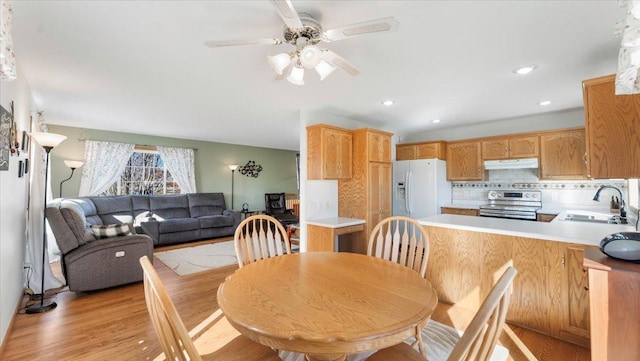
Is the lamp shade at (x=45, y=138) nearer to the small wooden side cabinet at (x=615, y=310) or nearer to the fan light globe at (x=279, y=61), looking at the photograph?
the fan light globe at (x=279, y=61)

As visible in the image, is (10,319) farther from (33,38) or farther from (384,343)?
(384,343)

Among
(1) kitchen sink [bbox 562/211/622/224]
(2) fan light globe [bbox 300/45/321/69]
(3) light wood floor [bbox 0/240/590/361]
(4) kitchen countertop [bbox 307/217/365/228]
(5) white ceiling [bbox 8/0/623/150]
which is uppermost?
(5) white ceiling [bbox 8/0/623/150]

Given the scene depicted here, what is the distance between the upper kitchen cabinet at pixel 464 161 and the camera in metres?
4.59

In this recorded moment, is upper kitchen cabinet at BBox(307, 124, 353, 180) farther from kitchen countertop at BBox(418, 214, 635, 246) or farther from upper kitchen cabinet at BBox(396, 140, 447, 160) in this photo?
upper kitchen cabinet at BBox(396, 140, 447, 160)

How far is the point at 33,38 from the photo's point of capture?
6.29 ft

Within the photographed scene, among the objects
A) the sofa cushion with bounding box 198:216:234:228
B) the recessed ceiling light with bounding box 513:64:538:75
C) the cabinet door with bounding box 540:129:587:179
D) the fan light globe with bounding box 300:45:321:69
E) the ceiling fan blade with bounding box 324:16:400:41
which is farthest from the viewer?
the sofa cushion with bounding box 198:216:234:228

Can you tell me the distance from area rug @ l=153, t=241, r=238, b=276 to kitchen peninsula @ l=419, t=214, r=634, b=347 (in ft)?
9.84

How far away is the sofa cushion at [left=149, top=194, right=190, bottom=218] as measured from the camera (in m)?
5.62

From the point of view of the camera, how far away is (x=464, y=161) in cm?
473

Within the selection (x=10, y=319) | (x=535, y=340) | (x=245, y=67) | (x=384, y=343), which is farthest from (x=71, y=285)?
(x=535, y=340)

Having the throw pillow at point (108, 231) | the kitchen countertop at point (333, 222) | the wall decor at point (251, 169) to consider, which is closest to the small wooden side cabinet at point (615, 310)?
the kitchen countertop at point (333, 222)

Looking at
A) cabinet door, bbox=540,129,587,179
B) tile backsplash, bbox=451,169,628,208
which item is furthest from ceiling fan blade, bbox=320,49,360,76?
tile backsplash, bbox=451,169,628,208

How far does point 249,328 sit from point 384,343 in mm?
488

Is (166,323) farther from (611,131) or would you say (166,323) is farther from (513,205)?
(513,205)
